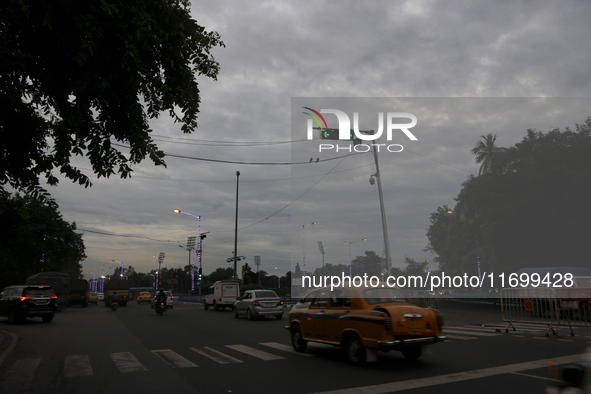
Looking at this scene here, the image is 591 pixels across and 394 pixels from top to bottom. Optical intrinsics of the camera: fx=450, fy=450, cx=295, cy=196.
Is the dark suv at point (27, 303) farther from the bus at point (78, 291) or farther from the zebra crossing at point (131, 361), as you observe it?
the bus at point (78, 291)

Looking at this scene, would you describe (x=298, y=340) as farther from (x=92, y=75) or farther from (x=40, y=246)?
(x=40, y=246)

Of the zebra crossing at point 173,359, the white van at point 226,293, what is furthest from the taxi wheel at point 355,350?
the white van at point 226,293

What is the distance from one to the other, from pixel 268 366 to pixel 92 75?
249 inches

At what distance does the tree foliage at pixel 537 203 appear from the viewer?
36.5 m

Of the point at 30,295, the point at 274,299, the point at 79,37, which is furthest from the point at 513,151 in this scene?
the point at 79,37

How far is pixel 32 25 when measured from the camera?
23.3ft

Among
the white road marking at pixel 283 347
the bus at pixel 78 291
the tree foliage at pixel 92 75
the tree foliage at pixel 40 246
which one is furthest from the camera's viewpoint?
the tree foliage at pixel 40 246

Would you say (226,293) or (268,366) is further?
(226,293)

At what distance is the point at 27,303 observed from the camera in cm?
2150

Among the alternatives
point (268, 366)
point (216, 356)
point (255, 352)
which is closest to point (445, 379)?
point (268, 366)

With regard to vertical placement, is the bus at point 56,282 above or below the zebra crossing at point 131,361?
above

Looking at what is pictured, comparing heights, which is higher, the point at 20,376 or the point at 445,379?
the point at 445,379

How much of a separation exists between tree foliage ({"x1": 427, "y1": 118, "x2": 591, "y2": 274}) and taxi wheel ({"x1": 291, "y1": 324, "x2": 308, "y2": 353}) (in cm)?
3338

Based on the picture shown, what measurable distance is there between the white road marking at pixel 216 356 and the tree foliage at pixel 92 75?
4.60m
